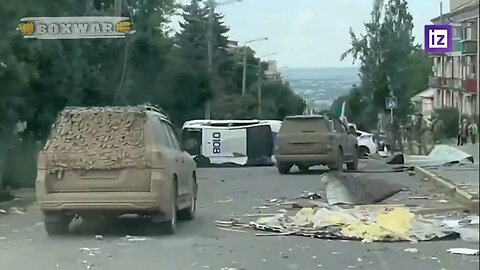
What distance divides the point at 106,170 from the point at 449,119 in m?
36.5

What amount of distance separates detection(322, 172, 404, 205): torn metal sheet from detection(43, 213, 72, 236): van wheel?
215 inches

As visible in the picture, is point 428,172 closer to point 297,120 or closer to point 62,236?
point 297,120

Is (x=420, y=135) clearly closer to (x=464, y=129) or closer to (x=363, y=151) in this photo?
(x=363, y=151)

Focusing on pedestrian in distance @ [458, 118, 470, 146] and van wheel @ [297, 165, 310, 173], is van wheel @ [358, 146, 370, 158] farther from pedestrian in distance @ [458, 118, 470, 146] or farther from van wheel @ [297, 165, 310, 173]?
pedestrian in distance @ [458, 118, 470, 146]

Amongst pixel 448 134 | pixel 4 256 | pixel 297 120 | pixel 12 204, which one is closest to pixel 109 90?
pixel 297 120

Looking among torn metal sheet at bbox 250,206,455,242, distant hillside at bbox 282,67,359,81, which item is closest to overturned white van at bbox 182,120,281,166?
torn metal sheet at bbox 250,206,455,242

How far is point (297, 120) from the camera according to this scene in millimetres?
28766

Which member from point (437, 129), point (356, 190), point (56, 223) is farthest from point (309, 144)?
point (437, 129)

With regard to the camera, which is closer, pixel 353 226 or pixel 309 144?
pixel 353 226

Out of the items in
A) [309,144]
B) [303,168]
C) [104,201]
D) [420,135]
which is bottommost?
[303,168]

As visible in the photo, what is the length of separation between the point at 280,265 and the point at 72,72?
18.8m

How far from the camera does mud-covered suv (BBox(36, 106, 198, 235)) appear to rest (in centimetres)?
1277

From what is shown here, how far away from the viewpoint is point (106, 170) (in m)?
12.8

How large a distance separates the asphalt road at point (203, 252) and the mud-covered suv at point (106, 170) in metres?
0.45
